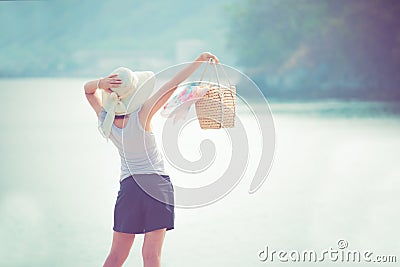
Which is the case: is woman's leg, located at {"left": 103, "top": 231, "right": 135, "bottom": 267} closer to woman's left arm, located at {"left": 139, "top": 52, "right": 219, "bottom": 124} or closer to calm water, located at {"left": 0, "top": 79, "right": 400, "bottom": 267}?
woman's left arm, located at {"left": 139, "top": 52, "right": 219, "bottom": 124}

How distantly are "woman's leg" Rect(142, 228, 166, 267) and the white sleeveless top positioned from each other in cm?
17

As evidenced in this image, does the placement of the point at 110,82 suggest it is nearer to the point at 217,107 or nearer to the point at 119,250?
the point at 217,107

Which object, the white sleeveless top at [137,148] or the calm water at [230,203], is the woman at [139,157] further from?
the calm water at [230,203]

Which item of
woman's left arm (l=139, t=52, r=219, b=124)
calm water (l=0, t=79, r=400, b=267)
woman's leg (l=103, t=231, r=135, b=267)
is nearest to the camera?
woman's left arm (l=139, t=52, r=219, b=124)

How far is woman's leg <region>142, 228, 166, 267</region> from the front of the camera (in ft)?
6.63

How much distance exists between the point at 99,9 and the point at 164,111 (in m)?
14.8

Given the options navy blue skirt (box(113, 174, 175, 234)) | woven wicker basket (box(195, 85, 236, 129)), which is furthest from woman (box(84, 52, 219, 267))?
woven wicker basket (box(195, 85, 236, 129))

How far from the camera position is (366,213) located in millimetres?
3455

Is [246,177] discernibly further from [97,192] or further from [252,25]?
[252,25]

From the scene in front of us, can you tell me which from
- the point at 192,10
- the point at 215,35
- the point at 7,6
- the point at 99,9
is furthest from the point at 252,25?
the point at 7,6

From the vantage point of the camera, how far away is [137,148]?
2041 mm

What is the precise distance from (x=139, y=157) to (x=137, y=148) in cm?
3

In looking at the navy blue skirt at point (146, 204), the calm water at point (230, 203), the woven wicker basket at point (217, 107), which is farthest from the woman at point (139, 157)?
the calm water at point (230, 203)

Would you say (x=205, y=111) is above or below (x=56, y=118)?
below
